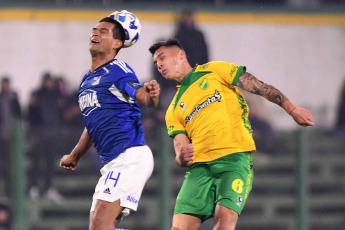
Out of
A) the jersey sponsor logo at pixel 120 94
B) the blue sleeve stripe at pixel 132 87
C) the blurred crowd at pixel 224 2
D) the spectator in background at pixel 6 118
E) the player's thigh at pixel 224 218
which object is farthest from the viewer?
the blurred crowd at pixel 224 2

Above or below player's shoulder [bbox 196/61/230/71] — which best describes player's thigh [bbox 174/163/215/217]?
below

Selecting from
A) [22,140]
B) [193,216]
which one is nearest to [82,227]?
[22,140]

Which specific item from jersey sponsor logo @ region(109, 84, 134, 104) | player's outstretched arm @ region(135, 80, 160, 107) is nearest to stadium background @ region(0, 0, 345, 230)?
jersey sponsor logo @ region(109, 84, 134, 104)

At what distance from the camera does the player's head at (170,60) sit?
7387 mm

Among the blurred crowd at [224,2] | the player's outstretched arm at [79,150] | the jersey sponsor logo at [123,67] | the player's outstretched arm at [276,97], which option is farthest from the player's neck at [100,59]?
the blurred crowd at [224,2]

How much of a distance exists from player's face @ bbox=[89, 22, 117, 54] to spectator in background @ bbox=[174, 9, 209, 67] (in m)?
4.99

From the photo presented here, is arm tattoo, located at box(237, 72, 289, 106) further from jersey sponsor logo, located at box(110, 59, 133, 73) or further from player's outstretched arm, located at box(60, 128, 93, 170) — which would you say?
player's outstretched arm, located at box(60, 128, 93, 170)

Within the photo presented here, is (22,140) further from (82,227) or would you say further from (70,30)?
(70,30)

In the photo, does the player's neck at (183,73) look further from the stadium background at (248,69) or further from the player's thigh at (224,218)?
the stadium background at (248,69)

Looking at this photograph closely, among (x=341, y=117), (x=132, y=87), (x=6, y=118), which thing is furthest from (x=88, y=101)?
(x=341, y=117)

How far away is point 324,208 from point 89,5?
4.90 m

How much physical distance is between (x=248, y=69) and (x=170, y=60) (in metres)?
6.46

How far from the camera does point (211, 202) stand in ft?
24.2

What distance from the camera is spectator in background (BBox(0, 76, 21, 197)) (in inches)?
447
